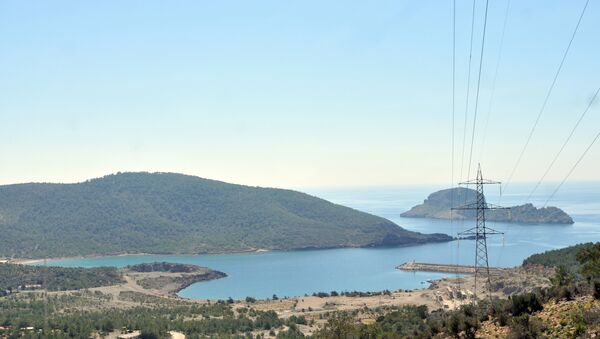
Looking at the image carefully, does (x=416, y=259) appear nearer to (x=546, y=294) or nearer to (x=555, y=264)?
(x=555, y=264)

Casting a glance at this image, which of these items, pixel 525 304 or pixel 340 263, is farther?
pixel 340 263

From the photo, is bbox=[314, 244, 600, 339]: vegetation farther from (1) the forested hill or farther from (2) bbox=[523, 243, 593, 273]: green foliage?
(1) the forested hill

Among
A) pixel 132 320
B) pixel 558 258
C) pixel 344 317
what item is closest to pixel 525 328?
pixel 344 317

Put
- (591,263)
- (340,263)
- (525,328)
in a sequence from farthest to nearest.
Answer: (340,263) < (591,263) < (525,328)

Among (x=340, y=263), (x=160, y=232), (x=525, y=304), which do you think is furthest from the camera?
(x=160, y=232)

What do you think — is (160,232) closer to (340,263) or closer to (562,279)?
(340,263)

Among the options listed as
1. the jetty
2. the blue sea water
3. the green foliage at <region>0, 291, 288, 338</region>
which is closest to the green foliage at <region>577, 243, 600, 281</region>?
the green foliage at <region>0, 291, 288, 338</region>

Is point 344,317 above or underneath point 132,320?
above

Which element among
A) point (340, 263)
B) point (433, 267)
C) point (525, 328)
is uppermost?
point (525, 328)

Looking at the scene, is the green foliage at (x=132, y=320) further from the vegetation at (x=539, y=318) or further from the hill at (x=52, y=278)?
the vegetation at (x=539, y=318)

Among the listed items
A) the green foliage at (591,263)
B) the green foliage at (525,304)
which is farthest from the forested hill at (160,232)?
the green foliage at (525,304)
